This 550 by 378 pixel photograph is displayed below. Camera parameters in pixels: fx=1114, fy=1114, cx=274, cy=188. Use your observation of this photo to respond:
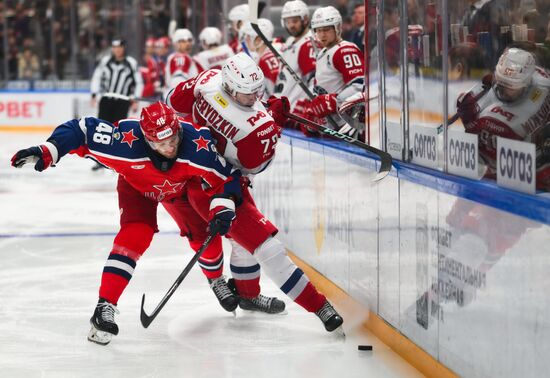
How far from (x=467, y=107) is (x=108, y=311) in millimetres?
1612

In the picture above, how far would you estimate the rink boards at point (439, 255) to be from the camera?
283cm

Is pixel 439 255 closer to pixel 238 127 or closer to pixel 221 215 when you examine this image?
pixel 221 215

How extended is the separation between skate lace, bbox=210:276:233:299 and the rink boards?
1.65ft

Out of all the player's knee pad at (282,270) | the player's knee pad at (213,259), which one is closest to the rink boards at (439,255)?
the player's knee pad at (282,270)

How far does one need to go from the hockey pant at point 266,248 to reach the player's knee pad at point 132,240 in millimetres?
289

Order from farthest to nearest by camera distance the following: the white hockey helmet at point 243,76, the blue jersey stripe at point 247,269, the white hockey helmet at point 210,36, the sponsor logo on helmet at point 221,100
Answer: the white hockey helmet at point 210,36 → the blue jersey stripe at point 247,269 → the sponsor logo on helmet at point 221,100 → the white hockey helmet at point 243,76

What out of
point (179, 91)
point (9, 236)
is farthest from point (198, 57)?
point (179, 91)

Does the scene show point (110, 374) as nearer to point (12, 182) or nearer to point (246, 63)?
point (246, 63)

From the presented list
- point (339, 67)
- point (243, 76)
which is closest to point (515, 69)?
point (243, 76)

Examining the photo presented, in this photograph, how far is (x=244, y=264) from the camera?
4832 millimetres

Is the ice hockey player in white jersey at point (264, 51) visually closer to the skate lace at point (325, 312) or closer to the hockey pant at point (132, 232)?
the hockey pant at point (132, 232)

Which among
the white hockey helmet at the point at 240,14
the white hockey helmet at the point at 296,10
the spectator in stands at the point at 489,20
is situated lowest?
the white hockey helmet at the point at 240,14

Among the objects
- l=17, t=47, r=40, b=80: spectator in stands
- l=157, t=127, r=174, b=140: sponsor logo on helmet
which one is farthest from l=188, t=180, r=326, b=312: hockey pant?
l=17, t=47, r=40, b=80: spectator in stands

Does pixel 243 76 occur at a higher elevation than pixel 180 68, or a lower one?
higher
